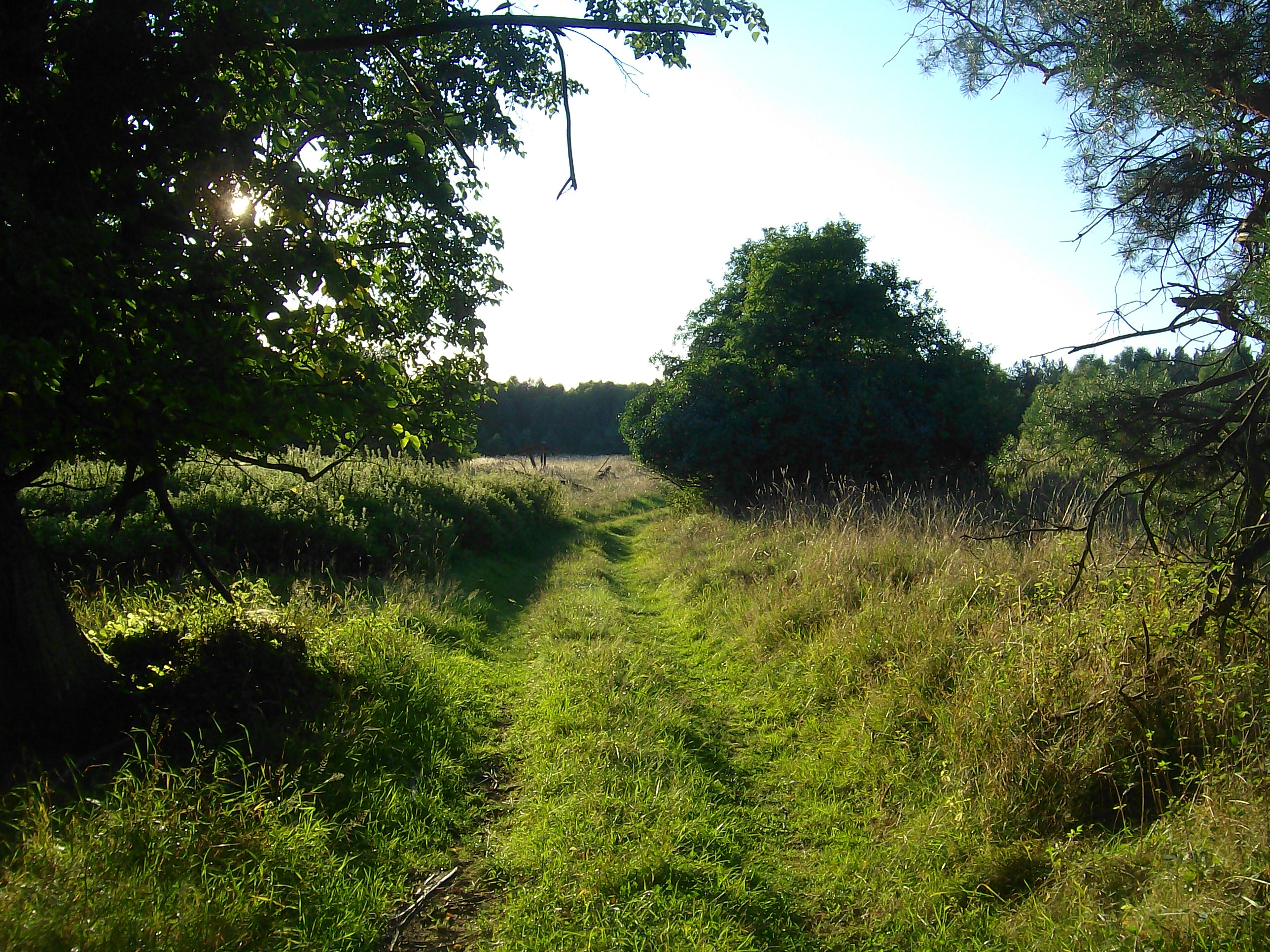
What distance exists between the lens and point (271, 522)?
10188 millimetres

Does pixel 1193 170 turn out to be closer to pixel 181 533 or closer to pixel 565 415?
pixel 181 533

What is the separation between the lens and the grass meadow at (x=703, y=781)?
303cm

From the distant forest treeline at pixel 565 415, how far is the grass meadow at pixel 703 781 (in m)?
57.4

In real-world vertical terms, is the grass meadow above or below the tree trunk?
below

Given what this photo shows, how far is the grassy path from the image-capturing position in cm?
336

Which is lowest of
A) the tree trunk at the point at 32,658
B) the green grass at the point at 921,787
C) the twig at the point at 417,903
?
the twig at the point at 417,903

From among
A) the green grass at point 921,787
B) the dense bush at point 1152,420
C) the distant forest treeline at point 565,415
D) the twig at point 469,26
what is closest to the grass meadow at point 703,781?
the green grass at point 921,787

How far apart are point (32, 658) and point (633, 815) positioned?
3701 mm

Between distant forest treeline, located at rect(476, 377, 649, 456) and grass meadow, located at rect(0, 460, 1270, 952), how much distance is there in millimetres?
57431

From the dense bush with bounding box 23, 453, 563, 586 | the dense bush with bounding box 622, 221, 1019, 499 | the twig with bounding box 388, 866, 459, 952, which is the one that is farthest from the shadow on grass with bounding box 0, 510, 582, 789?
the dense bush with bounding box 622, 221, 1019, 499

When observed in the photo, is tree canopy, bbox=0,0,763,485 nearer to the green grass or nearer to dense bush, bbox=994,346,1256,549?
the green grass

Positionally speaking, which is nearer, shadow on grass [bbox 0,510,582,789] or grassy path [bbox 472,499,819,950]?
grassy path [bbox 472,499,819,950]

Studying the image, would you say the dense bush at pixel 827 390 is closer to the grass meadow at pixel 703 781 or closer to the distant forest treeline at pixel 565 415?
the grass meadow at pixel 703 781

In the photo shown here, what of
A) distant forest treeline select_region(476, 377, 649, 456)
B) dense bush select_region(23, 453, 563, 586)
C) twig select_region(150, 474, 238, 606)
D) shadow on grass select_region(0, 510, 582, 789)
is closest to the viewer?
shadow on grass select_region(0, 510, 582, 789)
